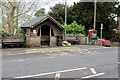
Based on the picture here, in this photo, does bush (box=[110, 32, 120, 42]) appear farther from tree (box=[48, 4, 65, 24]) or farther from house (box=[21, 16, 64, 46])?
tree (box=[48, 4, 65, 24])

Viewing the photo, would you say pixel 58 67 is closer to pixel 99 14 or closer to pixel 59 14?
pixel 99 14

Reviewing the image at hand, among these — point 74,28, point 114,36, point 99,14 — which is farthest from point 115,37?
point 74,28

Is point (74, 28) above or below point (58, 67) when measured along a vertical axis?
above

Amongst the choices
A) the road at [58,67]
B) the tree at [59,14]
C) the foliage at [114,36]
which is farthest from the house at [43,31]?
the tree at [59,14]

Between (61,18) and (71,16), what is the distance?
3407 mm

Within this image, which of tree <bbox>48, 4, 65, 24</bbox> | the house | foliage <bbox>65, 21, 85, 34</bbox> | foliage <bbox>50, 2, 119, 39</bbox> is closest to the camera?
the house

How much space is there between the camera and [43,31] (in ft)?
66.6

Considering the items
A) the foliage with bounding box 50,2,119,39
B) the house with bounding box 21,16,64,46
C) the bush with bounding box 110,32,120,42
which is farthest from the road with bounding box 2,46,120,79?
the bush with bounding box 110,32,120,42

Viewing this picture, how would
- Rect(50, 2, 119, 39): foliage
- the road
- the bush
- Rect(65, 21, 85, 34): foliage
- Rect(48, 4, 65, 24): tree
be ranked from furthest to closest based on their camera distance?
Rect(48, 4, 65, 24): tree, the bush, Rect(50, 2, 119, 39): foliage, Rect(65, 21, 85, 34): foliage, the road

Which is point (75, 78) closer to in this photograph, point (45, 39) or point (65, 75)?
point (65, 75)

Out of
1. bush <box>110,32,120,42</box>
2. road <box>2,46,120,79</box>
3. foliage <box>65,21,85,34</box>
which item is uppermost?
foliage <box>65,21,85,34</box>

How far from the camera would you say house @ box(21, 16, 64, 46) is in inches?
647

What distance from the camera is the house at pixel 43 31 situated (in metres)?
16.4

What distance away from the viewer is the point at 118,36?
1021 inches
